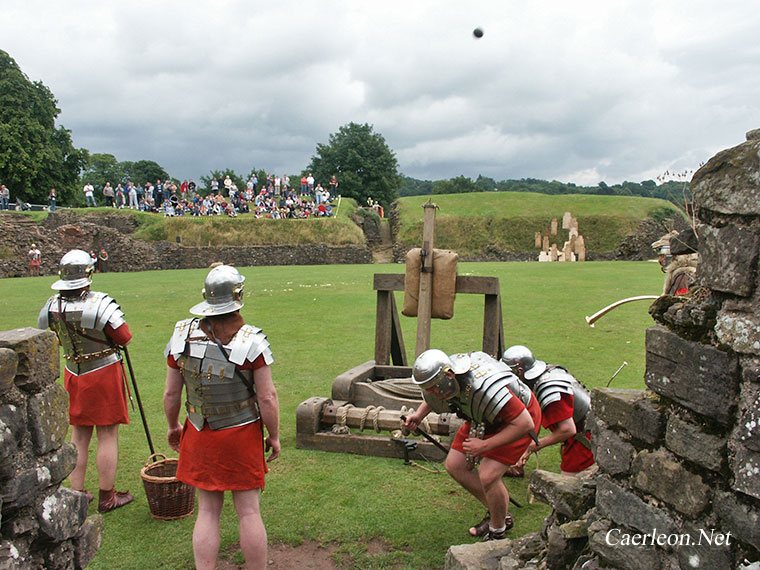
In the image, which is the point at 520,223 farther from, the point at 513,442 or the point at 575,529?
the point at 575,529

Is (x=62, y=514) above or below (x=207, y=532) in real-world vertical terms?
above

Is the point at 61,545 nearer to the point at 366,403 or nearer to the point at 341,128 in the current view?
the point at 366,403

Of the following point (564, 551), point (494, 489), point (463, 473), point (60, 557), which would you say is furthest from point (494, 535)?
point (60, 557)

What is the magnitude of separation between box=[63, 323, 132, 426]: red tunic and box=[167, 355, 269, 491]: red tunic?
1540mm

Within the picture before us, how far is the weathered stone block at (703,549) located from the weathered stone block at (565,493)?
0.75 meters

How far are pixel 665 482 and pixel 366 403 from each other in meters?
4.14

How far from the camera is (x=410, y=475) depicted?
18.0ft

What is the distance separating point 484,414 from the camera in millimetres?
3979

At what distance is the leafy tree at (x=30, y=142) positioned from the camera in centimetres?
4297

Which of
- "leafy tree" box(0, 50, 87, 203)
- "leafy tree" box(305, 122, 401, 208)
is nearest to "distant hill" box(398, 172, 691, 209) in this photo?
"leafy tree" box(305, 122, 401, 208)

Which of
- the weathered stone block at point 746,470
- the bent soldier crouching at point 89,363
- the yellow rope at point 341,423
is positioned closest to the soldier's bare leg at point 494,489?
the weathered stone block at point 746,470

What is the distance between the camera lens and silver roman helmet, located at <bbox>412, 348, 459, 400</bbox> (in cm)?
388

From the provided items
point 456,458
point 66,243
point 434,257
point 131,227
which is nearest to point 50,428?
point 456,458

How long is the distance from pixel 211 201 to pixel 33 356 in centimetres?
4415
